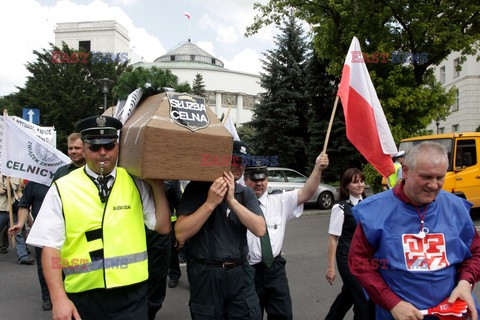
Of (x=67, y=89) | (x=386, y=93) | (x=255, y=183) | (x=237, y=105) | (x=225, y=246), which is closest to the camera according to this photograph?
(x=225, y=246)

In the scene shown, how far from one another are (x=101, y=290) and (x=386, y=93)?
514 inches

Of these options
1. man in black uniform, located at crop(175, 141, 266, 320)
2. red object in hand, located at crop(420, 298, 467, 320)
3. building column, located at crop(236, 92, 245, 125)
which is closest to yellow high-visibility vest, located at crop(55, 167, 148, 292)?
man in black uniform, located at crop(175, 141, 266, 320)

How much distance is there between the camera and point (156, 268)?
14.6ft

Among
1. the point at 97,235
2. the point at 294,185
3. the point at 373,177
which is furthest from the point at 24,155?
the point at 373,177

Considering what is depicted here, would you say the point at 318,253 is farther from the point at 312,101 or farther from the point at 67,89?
the point at 67,89

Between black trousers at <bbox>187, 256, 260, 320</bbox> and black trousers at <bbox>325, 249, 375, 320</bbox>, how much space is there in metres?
Answer: 1.28

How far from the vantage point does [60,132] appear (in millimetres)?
29359

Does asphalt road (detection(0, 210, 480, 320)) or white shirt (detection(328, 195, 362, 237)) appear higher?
white shirt (detection(328, 195, 362, 237))

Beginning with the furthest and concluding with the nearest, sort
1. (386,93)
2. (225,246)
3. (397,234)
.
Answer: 1. (386,93)
2. (225,246)
3. (397,234)

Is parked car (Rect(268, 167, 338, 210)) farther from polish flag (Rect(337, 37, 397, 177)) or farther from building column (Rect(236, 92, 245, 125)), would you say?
building column (Rect(236, 92, 245, 125))

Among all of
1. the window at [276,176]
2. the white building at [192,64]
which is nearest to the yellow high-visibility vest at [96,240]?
the window at [276,176]

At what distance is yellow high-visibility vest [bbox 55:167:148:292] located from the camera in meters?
2.24

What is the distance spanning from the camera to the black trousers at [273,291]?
3277 millimetres

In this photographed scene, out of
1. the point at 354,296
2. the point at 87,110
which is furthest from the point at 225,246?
the point at 87,110
